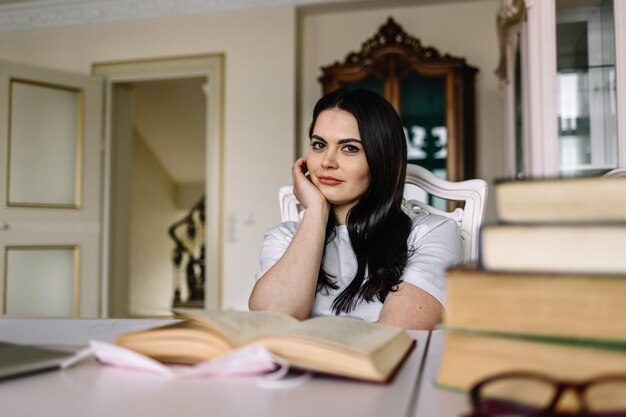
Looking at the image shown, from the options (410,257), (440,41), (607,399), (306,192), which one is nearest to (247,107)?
(440,41)

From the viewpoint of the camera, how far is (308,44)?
150 inches

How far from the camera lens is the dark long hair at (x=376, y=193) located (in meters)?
1.36

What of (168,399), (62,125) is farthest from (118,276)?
(168,399)

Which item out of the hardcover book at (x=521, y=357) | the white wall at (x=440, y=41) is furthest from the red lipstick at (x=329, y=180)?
the white wall at (x=440, y=41)

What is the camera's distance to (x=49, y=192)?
3.69 metres

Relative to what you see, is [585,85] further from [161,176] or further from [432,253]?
[161,176]

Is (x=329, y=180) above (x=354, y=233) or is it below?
above

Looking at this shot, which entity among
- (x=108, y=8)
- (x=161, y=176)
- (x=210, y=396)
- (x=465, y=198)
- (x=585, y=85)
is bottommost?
(x=210, y=396)

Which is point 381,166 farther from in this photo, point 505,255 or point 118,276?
point 118,276

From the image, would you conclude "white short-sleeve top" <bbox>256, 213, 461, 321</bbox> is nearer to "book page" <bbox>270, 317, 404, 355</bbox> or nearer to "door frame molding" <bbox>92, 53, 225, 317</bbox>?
"book page" <bbox>270, 317, 404, 355</bbox>

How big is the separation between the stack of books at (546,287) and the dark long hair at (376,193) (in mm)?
875

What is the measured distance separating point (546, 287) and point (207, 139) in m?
3.50

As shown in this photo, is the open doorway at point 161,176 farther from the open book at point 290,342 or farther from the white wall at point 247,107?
the open book at point 290,342

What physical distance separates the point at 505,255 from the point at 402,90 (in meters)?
2.88
